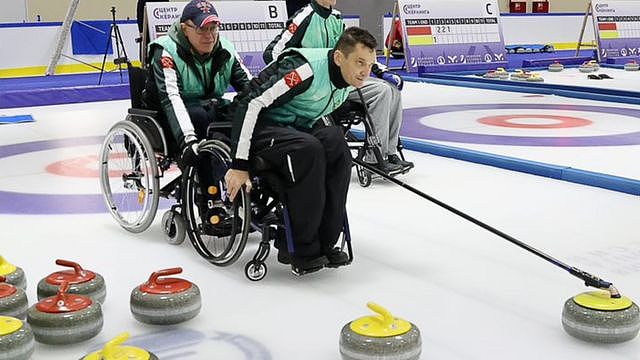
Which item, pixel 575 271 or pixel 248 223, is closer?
pixel 575 271

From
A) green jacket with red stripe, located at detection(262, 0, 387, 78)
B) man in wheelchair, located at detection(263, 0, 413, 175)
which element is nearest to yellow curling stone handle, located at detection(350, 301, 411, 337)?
man in wheelchair, located at detection(263, 0, 413, 175)

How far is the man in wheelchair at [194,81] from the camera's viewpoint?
291 centimetres

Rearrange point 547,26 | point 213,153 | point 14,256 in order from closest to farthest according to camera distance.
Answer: point 213,153
point 14,256
point 547,26

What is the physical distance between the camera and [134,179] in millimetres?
3301

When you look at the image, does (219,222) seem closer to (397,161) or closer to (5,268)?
(5,268)

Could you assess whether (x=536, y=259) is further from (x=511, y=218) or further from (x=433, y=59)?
(x=433, y=59)

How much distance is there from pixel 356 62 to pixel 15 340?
1.32 metres

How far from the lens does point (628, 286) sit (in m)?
2.63

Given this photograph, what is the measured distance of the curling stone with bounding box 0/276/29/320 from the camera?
2221 millimetres

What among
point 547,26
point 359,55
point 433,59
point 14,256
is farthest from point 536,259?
point 547,26

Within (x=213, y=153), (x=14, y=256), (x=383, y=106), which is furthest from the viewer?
(x=383, y=106)

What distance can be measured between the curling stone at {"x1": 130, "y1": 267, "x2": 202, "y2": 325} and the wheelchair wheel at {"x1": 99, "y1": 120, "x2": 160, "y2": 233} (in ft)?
2.59

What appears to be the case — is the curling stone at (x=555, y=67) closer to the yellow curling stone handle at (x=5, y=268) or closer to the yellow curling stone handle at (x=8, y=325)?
the yellow curling stone handle at (x=5, y=268)

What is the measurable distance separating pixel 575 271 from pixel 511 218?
4.08 feet
